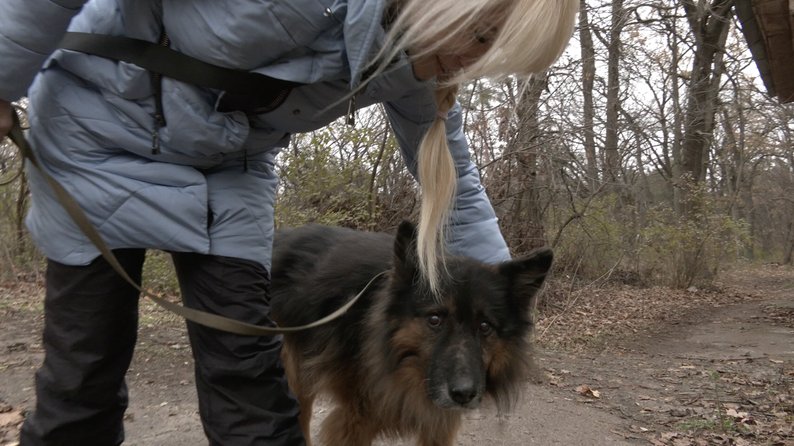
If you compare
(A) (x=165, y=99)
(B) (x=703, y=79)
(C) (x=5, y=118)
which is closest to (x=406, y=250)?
(A) (x=165, y=99)

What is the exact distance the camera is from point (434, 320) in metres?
2.99

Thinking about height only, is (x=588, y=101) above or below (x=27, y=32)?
above

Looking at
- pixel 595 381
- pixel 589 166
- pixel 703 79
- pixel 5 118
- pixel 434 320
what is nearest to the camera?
pixel 5 118

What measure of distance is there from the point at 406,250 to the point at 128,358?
53.1 inches

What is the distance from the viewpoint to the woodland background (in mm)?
8305

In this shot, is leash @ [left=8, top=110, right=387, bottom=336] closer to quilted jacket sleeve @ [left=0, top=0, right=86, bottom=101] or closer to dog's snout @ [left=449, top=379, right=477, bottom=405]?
quilted jacket sleeve @ [left=0, top=0, right=86, bottom=101]

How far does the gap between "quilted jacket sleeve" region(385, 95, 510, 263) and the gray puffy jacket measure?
354 mm

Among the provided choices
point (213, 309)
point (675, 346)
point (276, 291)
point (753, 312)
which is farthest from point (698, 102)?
point (213, 309)

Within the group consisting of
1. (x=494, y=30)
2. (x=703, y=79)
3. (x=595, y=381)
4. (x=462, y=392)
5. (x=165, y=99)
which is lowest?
(x=595, y=381)

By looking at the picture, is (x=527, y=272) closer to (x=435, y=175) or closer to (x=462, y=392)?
(x=462, y=392)

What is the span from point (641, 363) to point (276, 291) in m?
5.77

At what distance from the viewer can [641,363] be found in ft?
25.7

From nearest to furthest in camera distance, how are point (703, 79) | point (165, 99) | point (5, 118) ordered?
1. point (5, 118)
2. point (165, 99)
3. point (703, 79)

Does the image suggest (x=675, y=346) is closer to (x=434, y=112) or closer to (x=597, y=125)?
(x=597, y=125)
